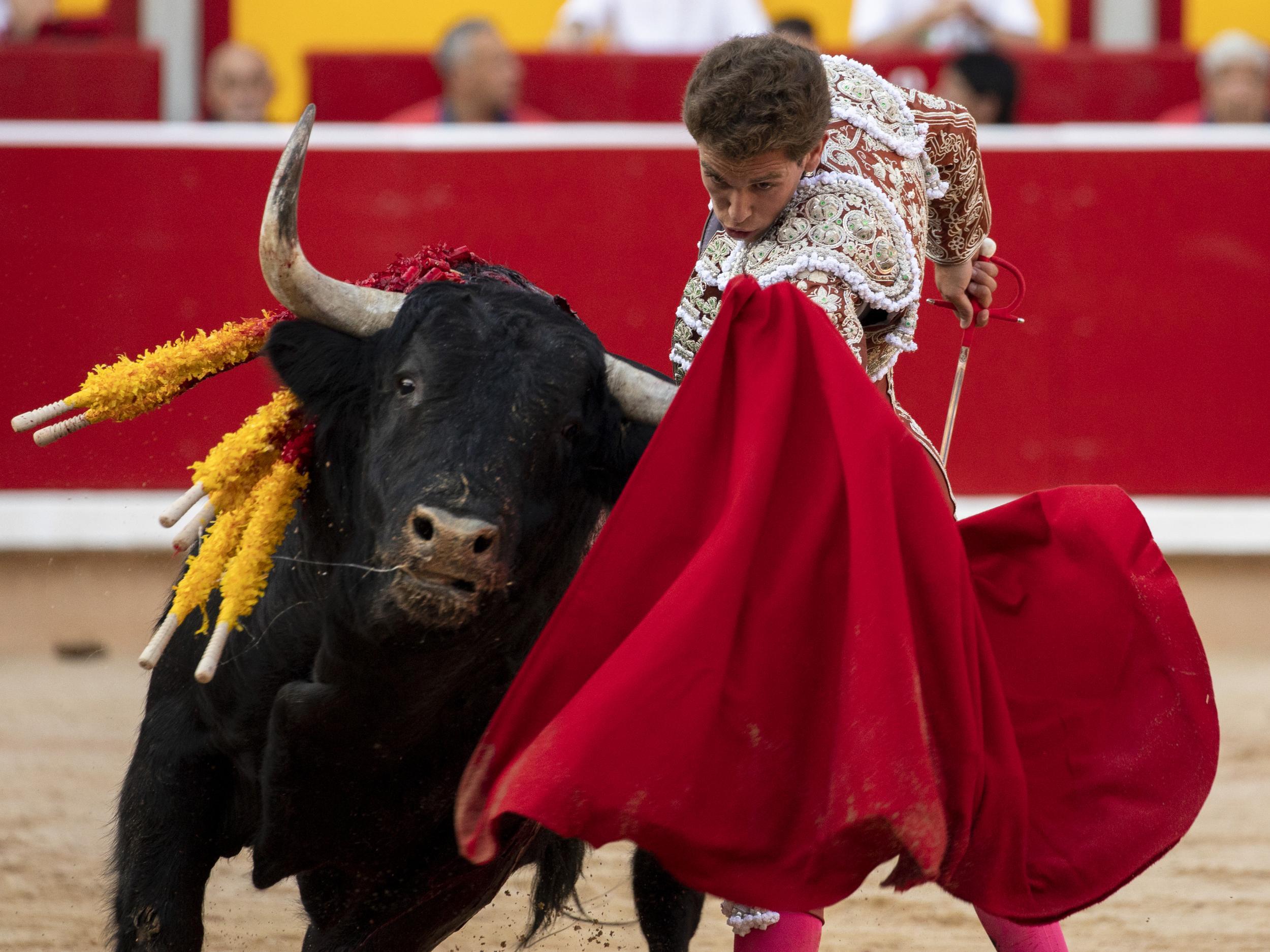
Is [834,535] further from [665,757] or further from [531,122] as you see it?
[531,122]

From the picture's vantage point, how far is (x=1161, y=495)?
5832mm

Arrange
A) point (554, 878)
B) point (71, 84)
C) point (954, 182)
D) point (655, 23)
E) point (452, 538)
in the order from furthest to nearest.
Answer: point (655, 23), point (71, 84), point (554, 878), point (954, 182), point (452, 538)

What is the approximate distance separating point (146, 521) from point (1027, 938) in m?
3.78

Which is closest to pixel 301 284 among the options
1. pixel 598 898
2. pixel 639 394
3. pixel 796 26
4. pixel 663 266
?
pixel 639 394

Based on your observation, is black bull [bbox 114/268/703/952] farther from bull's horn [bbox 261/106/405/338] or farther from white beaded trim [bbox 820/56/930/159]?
white beaded trim [bbox 820/56/930/159]

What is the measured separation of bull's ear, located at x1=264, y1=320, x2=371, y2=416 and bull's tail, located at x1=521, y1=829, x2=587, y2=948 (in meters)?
0.86

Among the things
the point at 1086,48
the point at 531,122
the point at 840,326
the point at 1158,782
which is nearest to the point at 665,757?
the point at 840,326

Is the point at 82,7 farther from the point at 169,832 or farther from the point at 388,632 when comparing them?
the point at 388,632

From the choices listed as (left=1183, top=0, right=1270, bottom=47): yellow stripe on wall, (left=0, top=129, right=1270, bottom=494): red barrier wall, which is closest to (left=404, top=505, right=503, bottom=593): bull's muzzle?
(left=0, top=129, right=1270, bottom=494): red barrier wall

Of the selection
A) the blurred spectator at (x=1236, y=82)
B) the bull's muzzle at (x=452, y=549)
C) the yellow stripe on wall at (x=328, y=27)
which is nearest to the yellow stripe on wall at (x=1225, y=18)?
the blurred spectator at (x=1236, y=82)

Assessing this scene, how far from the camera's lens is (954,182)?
8.19ft

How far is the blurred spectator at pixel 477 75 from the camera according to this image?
5.64 meters

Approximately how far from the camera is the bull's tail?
9.40 feet

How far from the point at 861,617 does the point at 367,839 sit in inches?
32.4
